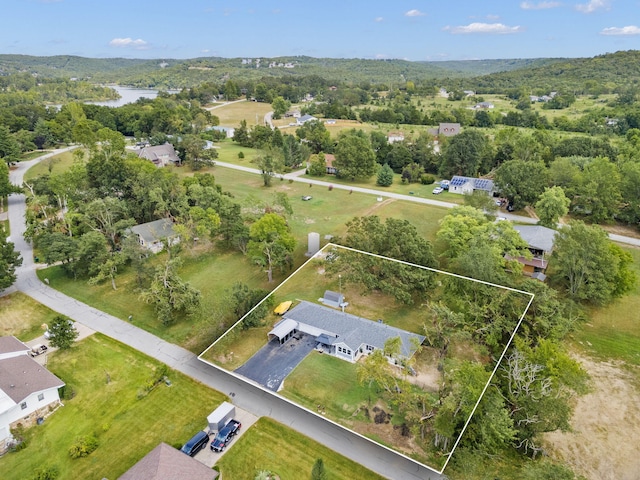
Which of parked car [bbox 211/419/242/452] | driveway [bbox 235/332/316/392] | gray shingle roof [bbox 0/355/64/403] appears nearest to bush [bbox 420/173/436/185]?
driveway [bbox 235/332/316/392]

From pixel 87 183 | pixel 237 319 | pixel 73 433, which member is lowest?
pixel 73 433

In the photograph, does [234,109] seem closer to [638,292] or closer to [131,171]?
[131,171]

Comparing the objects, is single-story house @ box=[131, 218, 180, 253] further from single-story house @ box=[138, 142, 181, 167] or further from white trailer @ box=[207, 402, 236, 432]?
single-story house @ box=[138, 142, 181, 167]

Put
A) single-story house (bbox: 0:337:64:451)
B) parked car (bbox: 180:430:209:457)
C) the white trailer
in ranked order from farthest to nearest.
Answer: single-story house (bbox: 0:337:64:451)
the white trailer
parked car (bbox: 180:430:209:457)

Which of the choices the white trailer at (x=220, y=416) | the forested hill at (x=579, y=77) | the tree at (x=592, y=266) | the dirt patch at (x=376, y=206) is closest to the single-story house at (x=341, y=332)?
the white trailer at (x=220, y=416)

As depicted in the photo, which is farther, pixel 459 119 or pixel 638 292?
pixel 459 119

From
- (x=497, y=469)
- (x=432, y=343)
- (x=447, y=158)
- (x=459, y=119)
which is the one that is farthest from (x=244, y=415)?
(x=459, y=119)

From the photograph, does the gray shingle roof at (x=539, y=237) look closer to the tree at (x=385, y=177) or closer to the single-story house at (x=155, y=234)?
the tree at (x=385, y=177)
